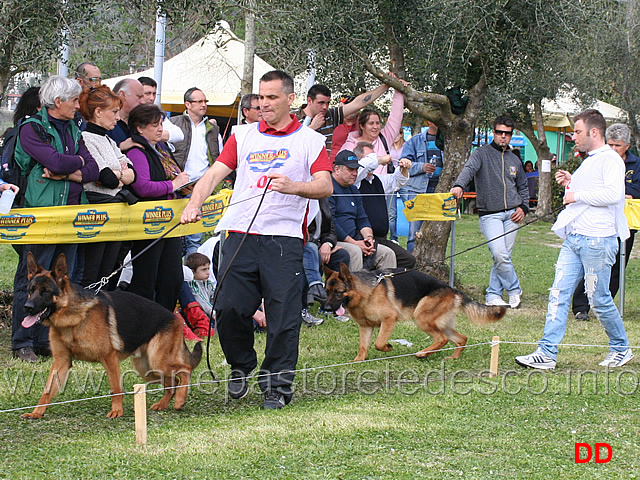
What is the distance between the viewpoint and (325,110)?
9.05 m

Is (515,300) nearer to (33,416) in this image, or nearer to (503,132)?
(503,132)

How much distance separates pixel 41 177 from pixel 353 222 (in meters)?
3.57

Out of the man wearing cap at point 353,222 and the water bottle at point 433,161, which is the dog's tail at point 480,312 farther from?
the water bottle at point 433,161

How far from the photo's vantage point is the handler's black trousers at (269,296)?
5.27m

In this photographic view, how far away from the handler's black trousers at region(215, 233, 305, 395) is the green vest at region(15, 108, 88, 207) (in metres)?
1.81

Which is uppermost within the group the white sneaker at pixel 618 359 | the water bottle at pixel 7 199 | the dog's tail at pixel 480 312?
the water bottle at pixel 7 199

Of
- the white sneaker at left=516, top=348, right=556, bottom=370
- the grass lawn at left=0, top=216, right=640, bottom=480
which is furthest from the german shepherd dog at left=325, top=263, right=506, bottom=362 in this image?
the white sneaker at left=516, top=348, right=556, bottom=370

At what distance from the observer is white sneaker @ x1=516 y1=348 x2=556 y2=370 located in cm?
657

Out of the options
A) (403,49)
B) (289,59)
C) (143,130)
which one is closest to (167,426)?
(143,130)

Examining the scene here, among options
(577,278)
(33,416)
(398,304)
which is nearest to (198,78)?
(398,304)

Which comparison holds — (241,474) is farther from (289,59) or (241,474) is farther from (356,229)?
(289,59)

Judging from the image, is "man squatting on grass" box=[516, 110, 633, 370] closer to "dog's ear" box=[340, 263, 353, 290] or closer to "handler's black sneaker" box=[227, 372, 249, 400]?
"dog's ear" box=[340, 263, 353, 290]

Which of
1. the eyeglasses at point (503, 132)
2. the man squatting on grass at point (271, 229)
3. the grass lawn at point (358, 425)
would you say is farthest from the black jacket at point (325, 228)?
the man squatting on grass at point (271, 229)

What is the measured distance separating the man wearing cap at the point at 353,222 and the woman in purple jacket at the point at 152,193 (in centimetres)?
191
